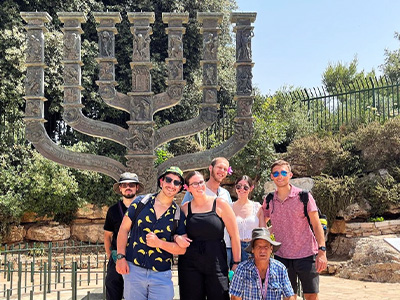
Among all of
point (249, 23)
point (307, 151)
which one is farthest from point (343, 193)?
point (249, 23)

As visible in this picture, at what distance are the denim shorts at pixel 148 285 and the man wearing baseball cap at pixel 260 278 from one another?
43cm

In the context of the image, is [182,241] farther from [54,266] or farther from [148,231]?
[54,266]

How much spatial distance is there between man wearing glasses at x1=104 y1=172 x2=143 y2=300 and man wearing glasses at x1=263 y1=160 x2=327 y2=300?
1.13 m

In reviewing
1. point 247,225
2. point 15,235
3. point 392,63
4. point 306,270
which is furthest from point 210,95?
point 392,63

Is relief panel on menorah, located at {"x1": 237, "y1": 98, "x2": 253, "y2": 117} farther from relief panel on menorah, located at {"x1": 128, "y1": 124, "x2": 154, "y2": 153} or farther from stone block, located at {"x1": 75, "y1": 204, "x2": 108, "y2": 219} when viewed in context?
stone block, located at {"x1": 75, "y1": 204, "x2": 108, "y2": 219}

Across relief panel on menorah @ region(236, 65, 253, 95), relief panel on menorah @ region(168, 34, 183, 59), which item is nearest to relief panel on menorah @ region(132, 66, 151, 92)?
relief panel on menorah @ region(168, 34, 183, 59)

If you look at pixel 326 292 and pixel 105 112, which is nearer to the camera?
pixel 326 292

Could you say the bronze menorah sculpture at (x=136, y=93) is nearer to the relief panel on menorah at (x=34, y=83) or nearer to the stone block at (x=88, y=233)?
the relief panel on menorah at (x=34, y=83)

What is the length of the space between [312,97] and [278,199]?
28.4ft

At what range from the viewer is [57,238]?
32.9 ft

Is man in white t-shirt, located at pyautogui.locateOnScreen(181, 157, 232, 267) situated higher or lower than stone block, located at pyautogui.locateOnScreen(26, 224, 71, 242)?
higher

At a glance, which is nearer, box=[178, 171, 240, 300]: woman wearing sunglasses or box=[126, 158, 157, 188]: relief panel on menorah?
box=[178, 171, 240, 300]: woman wearing sunglasses

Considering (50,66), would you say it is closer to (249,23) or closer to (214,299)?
(249,23)

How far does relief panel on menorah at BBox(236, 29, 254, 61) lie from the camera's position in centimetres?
607
